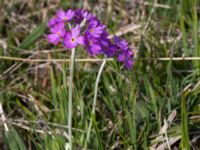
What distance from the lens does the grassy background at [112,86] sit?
174cm

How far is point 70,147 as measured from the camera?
1.61 metres

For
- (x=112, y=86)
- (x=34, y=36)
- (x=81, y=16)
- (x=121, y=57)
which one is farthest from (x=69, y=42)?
(x=34, y=36)

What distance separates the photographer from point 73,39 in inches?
57.2

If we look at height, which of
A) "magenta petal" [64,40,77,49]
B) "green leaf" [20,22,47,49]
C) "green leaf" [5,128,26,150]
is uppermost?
"magenta petal" [64,40,77,49]

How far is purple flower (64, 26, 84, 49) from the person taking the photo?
1.46 m

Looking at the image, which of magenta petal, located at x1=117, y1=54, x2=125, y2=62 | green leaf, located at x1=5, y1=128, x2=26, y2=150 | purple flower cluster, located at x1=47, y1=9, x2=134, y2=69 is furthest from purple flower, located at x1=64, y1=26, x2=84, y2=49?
green leaf, located at x1=5, y1=128, x2=26, y2=150

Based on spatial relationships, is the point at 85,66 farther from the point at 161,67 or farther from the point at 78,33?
the point at 78,33

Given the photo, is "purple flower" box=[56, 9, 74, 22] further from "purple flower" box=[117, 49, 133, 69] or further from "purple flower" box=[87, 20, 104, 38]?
"purple flower" box=[117, 49, 133, 69]

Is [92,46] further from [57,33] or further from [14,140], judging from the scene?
[14,140]

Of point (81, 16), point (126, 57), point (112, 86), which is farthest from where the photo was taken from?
point (112, 86)

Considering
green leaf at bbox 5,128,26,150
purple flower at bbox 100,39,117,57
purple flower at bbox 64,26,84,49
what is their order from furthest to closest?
1. green leaf at bbox 5,128,26,150
2. purple flower at bbox 100,39,117,57
3. purple flower at bbox 64,26,84,49

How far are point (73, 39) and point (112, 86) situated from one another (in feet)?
2.08

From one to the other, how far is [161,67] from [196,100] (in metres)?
0.27

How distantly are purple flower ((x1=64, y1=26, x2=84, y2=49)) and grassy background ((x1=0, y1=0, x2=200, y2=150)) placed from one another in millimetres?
272
